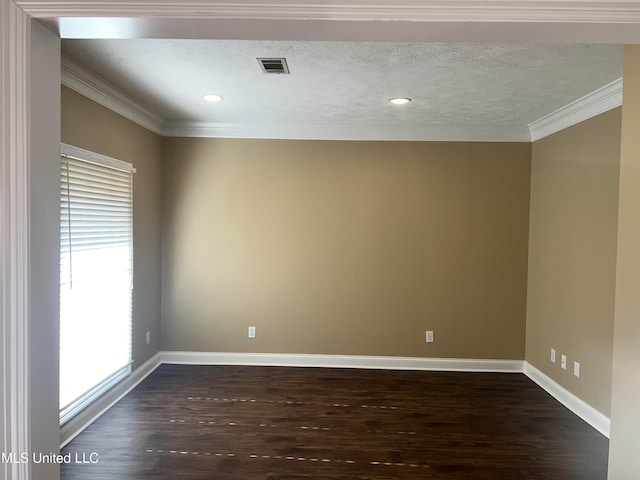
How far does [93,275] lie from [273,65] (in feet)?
6.54

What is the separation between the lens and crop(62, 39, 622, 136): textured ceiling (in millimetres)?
2283

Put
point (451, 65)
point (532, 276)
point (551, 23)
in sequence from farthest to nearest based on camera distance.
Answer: point (532, 276)
point (451, 65)
point (551, 23)

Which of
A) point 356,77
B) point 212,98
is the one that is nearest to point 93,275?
Answer: point 212,98

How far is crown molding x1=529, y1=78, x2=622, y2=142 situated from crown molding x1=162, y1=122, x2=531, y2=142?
0.78 ft

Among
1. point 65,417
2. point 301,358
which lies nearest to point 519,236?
point 301,358

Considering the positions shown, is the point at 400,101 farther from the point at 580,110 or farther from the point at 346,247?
the point at 346,247

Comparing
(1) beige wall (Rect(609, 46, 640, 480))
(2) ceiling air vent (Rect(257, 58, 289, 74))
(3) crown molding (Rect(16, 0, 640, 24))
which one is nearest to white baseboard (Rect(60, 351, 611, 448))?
(1) beige wall (Rect(609, 46, 640, 480))

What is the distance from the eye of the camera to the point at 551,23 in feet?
3.69

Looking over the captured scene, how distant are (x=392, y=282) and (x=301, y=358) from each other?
124 centimetres

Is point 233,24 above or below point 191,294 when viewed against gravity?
above

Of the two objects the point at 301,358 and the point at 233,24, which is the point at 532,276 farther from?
the point at 233,24

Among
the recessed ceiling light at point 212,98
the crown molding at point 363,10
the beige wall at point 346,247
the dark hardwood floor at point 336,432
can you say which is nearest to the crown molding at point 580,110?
the beige wall at point 346,247

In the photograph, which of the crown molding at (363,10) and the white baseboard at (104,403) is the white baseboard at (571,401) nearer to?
the crown molding at (363,10)

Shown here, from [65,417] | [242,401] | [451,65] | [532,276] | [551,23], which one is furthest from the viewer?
[532,276]
